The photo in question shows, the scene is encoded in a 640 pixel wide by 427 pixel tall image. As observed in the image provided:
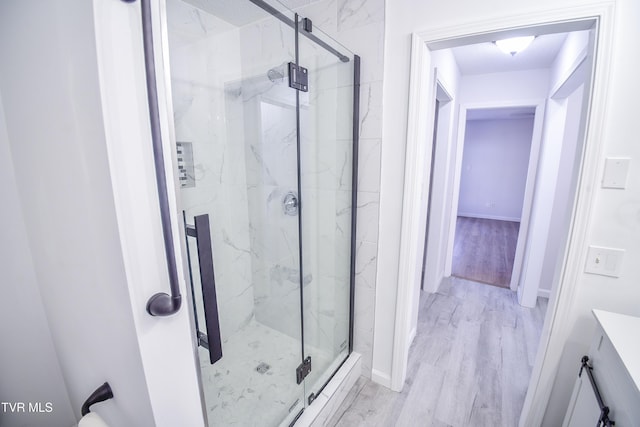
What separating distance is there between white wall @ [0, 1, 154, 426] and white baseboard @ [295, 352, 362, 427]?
3.12ft

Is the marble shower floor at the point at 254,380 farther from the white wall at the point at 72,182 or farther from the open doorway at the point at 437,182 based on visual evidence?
the open doorway at the point at 437,182

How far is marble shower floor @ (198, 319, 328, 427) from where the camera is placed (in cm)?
130

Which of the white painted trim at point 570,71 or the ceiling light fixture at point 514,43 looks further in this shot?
the ceiling light fixture at point 514,43

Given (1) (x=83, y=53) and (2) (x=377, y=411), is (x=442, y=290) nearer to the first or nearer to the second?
(2) (x=377, y=411)

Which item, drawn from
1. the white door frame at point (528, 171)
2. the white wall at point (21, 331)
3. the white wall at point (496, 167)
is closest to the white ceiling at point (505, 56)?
the white door frame at point (528, 171)

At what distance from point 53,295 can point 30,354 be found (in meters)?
0.33

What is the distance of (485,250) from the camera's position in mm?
4285

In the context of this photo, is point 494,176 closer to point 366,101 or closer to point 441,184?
point 441,184

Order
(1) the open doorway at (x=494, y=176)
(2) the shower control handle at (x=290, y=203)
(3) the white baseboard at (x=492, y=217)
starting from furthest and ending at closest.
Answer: (3) the white baseboard at (x=492, y=217), (1) the open doorway at (x=494, y=176), (2) the shower control handle at (x=290, y=203)

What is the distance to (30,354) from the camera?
1.02m

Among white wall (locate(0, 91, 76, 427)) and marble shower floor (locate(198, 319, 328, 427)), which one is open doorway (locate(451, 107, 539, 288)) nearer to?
marble shower floor (locate(198, 319, 328, 427))

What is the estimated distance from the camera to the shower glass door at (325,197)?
4.90 ft

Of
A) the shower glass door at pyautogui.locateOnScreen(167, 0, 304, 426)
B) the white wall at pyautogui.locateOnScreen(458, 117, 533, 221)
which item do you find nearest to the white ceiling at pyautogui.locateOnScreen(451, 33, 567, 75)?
the shower glass door at pyautogui.locateOnScreen(167, 0, 304, 426)

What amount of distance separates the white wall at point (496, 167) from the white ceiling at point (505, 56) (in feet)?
11.6
